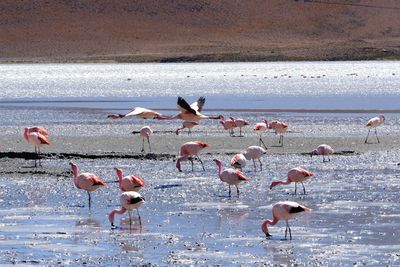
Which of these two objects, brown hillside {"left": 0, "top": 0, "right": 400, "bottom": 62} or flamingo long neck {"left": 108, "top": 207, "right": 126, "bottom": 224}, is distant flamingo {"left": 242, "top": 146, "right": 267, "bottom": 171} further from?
brown hillside {"left": 0, "top": 0, "right": 400, "bottom": 62}

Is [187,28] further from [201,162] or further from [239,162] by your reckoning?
[239,162]

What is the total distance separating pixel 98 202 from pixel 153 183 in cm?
162

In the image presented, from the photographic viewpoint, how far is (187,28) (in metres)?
105

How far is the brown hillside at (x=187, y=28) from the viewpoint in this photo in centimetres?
9388

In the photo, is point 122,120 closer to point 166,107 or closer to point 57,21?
point 166,107

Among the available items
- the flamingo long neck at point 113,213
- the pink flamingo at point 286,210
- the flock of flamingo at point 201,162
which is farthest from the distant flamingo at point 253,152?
the pink flamingo at point 286,210

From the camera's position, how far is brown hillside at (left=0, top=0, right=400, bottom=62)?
93875 mm

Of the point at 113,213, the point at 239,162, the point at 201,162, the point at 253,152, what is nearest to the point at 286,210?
the point at 113,213

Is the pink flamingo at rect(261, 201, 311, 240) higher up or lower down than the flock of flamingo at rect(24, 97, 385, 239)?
lower down

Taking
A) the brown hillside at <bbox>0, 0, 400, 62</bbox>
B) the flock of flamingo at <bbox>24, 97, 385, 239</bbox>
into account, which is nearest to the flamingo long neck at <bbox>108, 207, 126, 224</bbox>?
the flock of flamingo at <bbox>24, 97, 385, 239</bbox>

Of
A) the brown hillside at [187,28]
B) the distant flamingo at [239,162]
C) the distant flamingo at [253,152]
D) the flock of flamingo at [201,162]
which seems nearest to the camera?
the flock of flamingo at [201,162]

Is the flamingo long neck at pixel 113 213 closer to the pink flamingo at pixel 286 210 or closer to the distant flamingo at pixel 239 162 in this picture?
the pink flamingo at pixel 286 210

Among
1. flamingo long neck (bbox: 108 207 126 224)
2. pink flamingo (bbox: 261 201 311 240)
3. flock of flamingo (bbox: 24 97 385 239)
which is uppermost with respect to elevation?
flock of flamingo (bbox: 24 97 385 239)

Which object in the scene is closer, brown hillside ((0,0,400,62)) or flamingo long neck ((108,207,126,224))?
flamingo long neck ((108,207,126,224))
